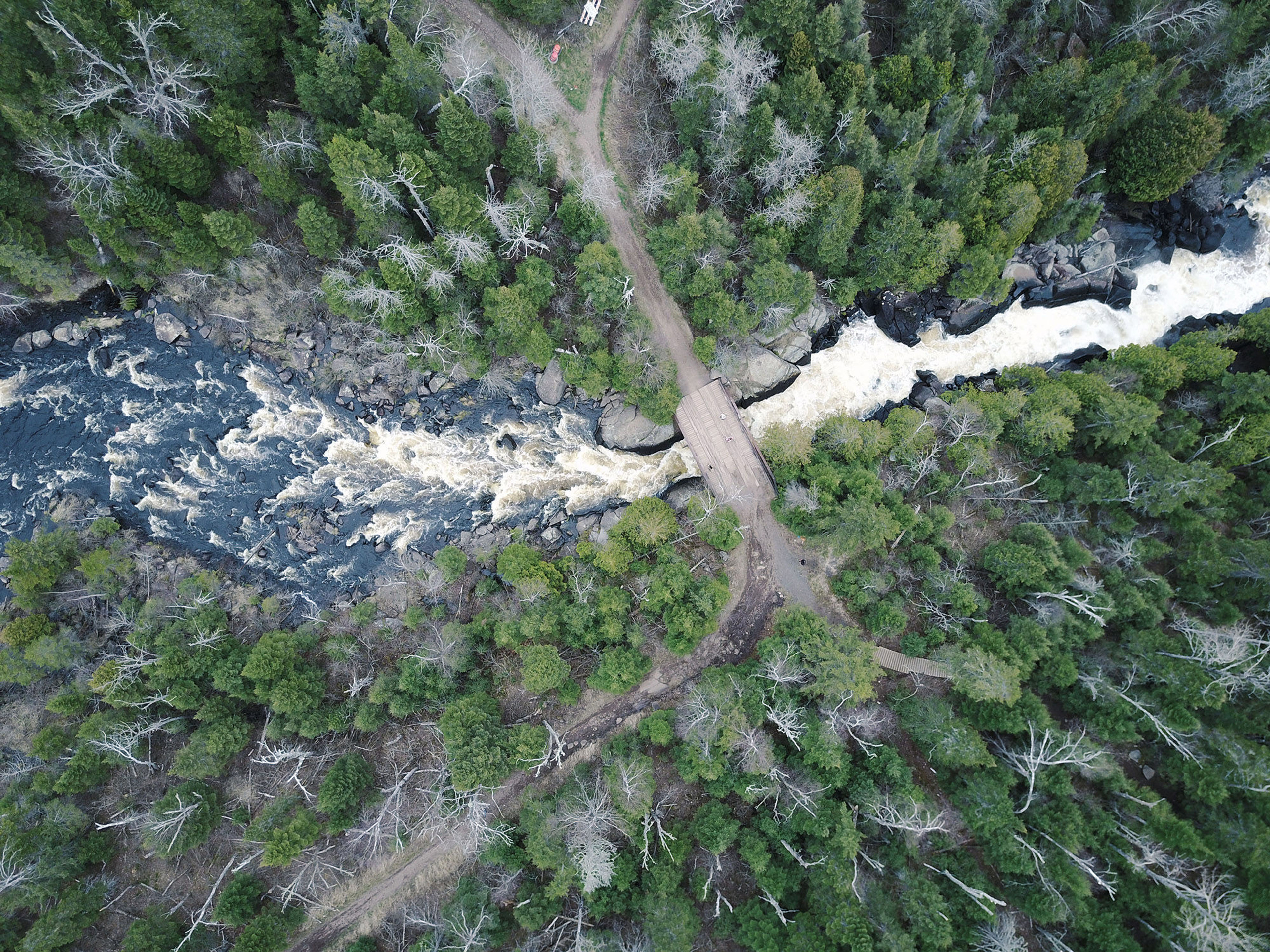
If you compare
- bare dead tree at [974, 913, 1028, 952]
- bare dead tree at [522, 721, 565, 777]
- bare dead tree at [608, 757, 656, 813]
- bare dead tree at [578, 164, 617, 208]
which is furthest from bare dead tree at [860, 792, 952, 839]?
bare dead tree at [578, 164, 617, 208]

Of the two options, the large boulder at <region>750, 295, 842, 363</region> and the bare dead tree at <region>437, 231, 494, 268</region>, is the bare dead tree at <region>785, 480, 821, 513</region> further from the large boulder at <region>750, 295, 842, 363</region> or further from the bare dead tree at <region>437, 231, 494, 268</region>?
the bare dead tree at <region>437, 231, 494, 268</region>

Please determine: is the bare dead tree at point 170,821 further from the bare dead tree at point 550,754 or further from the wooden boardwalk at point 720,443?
the wooden boardwalk at point 720,443

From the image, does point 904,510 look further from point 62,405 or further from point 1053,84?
point 62,405

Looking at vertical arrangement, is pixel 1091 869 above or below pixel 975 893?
below

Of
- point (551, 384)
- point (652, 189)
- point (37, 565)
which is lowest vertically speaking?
point (551, 384)

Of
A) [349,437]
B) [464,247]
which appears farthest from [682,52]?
[349,437]

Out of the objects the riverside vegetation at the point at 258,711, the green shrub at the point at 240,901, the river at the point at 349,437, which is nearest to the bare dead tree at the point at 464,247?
the river at the point at 349,437

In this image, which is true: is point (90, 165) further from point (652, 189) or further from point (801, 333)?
point (801, 333)

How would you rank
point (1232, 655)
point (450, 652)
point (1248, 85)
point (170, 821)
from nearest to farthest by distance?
point (1232, 655) → point (170, 821) → point (1248, 85) → point (450, 652)
